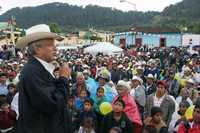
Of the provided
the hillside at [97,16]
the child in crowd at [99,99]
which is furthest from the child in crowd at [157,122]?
the hillside at [97,16]

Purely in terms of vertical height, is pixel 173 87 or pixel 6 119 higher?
pixel 6 119

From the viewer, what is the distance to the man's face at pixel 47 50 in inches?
141

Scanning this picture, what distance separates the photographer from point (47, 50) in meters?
3.60

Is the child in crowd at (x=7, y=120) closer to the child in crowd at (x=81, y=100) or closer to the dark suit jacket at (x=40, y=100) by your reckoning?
the child in crowd at (x=81, y=100)

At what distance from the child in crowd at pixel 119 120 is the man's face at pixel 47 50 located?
3.79m

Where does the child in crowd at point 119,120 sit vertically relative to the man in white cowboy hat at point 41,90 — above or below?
below

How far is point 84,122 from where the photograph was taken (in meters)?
7.53

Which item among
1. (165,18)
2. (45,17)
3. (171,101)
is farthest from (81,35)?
(171,101)

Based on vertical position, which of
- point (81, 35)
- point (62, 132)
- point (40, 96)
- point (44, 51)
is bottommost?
point (81, 35)

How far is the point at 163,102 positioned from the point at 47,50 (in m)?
5.40

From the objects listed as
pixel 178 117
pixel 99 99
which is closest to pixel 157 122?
pixel 178 117

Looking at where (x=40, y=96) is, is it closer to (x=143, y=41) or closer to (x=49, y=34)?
(x=49, y=34)

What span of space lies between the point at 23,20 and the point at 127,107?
118352 millimetres

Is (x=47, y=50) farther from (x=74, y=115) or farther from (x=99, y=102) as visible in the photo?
(x=99, y=102)
